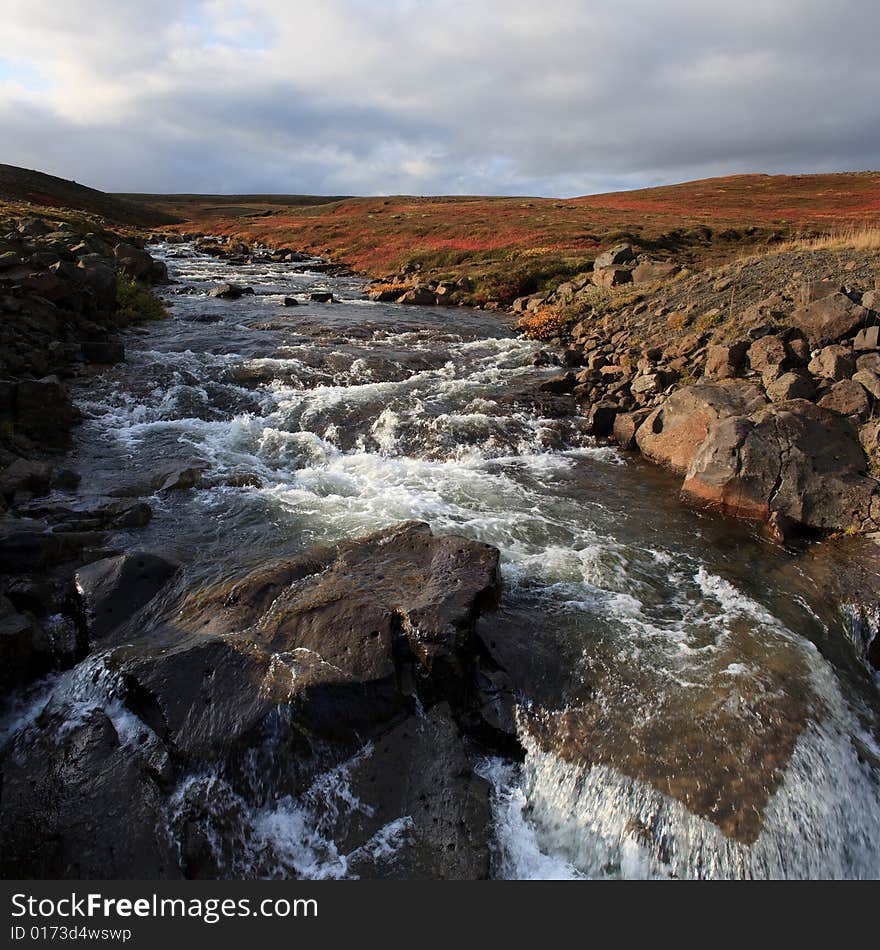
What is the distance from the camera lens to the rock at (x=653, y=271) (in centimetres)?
2920

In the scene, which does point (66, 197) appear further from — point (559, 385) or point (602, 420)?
point (602, 420)

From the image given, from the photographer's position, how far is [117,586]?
8.92 metres

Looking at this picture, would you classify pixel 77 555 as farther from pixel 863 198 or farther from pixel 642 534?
pixel 863 198

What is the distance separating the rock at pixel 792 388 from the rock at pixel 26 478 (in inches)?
655

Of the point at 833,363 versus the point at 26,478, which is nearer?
the point at 26,478

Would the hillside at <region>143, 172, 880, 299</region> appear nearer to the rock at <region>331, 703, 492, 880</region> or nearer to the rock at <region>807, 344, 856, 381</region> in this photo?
the rock at <region>807, 344, 856, 381</region>

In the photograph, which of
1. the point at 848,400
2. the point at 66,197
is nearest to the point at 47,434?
the point at 848,400

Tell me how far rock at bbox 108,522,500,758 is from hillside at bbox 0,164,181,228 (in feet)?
301

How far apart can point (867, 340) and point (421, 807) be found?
609 inches

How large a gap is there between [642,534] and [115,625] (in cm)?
952

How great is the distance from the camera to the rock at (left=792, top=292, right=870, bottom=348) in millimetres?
15521

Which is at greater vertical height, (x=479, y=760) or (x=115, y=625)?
(x=115, y=625)

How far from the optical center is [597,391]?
20016 millimetres

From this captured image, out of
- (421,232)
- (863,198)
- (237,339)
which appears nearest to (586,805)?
(237,339)
